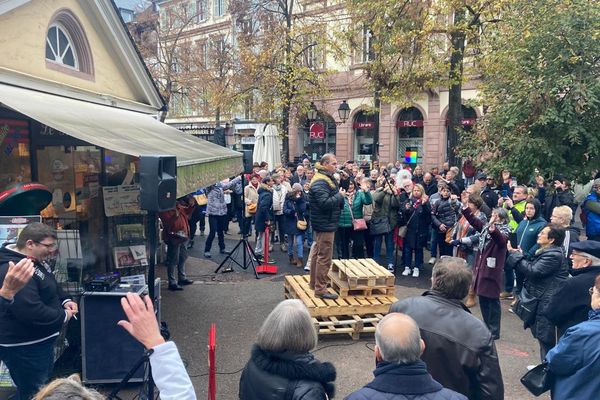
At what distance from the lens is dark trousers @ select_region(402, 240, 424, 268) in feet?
32.0

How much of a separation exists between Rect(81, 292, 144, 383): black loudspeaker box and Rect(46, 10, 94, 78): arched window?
469 centimetres

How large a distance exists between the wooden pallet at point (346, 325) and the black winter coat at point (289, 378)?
375 cm

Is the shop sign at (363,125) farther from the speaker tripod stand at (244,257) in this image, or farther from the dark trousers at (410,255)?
the dark trousers at (410,255)

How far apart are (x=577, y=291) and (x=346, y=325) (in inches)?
126

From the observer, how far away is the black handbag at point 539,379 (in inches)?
140

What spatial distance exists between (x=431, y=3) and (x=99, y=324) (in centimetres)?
1259

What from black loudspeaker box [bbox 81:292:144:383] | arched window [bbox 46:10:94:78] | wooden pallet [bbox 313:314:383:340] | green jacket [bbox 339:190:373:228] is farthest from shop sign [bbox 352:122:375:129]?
black loudspeaker box [bbox 81:292:144:383]

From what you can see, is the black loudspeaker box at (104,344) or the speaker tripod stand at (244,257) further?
the speaker tripod stand at (244,257)

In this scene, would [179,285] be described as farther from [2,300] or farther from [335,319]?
[2,300]

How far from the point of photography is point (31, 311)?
3762mm

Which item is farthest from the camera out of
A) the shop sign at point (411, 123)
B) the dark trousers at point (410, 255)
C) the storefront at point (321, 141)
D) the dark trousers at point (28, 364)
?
the storefront at point (321, 141)

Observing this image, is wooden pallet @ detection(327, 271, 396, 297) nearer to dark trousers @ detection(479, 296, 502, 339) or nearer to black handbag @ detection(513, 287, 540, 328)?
dark trousers @ detection(479, 296, 502, 339)

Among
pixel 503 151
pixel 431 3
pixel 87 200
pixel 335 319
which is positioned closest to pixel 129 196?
pixel 87 200

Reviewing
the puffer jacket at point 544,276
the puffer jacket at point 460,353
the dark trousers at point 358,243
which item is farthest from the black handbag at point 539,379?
the dark trousers at point 358,243
